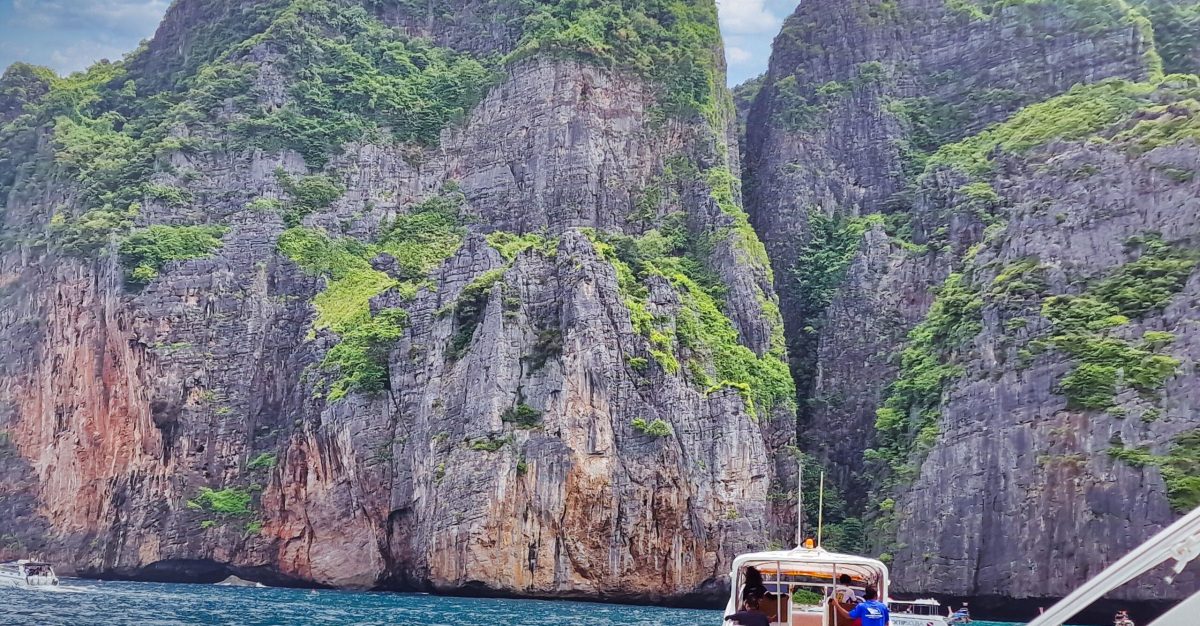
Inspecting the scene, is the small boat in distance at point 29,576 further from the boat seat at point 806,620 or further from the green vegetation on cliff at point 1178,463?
the boat seat at point 806,620

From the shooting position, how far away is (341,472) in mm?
67625

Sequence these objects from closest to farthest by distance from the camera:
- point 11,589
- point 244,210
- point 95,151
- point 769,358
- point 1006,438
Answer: point 11,589
point 1006,438
point 769,358
point 244,210
point 95,151

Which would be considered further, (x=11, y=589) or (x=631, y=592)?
(x=631, y=592)

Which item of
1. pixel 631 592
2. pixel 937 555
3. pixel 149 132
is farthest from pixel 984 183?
pixel 149 132

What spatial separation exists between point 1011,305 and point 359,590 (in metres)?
37.7

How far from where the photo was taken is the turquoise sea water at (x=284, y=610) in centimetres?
3909

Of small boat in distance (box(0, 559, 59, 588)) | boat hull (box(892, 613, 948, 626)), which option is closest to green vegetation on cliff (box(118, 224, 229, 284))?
small boat in distance (box(0, 559, 59, 588))

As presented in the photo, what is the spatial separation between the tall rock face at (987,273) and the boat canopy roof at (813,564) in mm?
39689

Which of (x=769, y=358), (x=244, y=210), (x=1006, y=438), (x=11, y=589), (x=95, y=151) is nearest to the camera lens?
(x=11, y=589)

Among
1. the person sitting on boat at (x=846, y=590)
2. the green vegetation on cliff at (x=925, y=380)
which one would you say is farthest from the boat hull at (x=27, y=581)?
the person sitting on boat at (x=846, y=590)

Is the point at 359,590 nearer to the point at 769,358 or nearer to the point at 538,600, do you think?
the point at 538,600

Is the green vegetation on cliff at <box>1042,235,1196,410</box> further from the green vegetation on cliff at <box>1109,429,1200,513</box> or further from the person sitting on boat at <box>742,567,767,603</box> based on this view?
the person sitting on boat at <box>742,567,767,603</box>

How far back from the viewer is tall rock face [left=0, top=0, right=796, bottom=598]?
6397 cm

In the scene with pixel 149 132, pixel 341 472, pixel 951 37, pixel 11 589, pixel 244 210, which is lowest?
pixel 11 589
